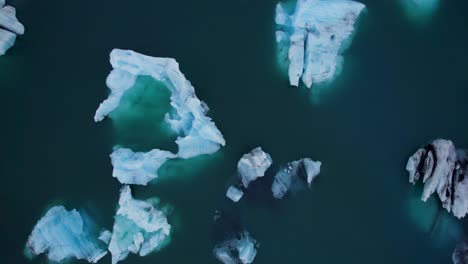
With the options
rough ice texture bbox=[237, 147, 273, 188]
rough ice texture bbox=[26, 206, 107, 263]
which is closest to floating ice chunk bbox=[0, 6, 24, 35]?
rough ice texture bbox=[26, 206, 107, 263]

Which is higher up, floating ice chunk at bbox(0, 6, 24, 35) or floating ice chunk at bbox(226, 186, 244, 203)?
floating ice chunk at bbox(0, 6, 24, 35)

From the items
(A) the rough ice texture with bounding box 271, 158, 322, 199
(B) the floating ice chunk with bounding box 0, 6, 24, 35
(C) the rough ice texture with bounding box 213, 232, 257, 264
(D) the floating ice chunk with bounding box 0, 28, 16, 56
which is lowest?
(C) the rough ice texture with bounding box 213, 232, 257, 264

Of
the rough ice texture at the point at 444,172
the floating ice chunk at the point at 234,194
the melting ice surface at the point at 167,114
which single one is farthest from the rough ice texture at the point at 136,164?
the rough ice texture at the point at 444,172

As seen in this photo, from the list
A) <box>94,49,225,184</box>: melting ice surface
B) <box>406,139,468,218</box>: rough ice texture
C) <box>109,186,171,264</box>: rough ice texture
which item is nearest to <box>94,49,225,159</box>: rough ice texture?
<box>94,49,225,184</box>: melting ice surface

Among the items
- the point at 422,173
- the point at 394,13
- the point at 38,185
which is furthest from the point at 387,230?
the point at 38,185

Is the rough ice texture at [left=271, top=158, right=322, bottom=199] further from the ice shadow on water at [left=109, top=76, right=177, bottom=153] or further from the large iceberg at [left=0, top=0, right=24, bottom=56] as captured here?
the large iceberg at [left=0, top=0, right=24, bottom=56]

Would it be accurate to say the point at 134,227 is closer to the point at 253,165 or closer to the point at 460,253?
the point at 253,165

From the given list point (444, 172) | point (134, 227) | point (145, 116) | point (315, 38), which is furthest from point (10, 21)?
point (444, 172)
